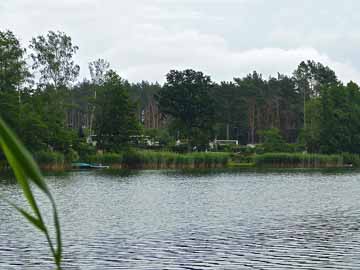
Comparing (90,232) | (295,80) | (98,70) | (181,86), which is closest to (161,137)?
(181,86)

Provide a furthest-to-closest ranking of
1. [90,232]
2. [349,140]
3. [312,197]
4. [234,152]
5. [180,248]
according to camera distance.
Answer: [234,152], [349,140], [312,197], [90,232], [180,248]

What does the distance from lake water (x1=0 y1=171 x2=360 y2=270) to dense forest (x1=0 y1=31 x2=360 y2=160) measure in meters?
27.2

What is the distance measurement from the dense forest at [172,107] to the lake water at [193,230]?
27242mm

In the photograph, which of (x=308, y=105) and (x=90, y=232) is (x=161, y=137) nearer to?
(x=308, y=105)

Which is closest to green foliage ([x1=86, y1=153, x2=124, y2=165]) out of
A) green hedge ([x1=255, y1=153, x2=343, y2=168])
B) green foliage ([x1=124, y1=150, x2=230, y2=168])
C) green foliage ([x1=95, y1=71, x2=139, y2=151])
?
green foliage ([x1=124, y1=150, x2=230, y2=168])

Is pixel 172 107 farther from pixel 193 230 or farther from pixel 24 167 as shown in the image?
pixel 24 167

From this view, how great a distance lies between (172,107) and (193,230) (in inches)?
3399

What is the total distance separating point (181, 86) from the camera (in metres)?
112

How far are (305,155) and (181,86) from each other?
31.2m

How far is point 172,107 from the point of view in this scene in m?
112

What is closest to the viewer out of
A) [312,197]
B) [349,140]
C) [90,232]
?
[90,232]

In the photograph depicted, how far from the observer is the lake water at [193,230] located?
1881cm

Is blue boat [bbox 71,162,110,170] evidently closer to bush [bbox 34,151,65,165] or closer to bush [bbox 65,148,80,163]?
bush [bbox 65,148,80,163]

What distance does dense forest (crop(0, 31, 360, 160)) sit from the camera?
238ft
